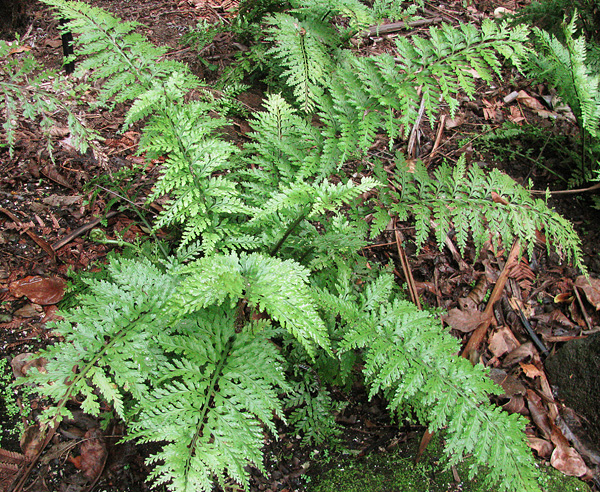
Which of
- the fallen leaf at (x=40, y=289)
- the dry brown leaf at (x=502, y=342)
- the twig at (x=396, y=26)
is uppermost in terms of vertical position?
the twig at (x=396, y=26)

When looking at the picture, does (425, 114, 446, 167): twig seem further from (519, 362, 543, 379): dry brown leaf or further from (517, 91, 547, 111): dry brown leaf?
(519, 362, 543, 379): dry brown leaf

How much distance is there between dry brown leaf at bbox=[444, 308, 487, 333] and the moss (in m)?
0.98

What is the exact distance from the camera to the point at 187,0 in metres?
4.77

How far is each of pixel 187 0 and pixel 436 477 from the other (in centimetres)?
503

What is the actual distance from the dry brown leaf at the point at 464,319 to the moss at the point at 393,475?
978 millimetres

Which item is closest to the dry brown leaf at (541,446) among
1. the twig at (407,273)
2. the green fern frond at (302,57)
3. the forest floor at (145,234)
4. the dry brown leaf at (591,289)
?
the forest floor at (145,234)

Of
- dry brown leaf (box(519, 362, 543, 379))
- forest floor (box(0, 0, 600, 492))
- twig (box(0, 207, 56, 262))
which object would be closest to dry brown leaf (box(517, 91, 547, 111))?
forest floor (box(0, 0, 600, 492))

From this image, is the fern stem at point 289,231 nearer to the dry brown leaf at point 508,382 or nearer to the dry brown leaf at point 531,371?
the dry brown leaf at point 508,382

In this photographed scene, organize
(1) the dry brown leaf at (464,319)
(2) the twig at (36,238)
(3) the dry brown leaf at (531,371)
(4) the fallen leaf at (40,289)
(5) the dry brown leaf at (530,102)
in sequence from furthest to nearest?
(5) the dry brown leaf at (530,102), (1) the dry brown leaf at (464,319), (3) the dry brown leaf at (531,371), (2) the twig at (36,238), (4) the fallen leaf at (40,289)

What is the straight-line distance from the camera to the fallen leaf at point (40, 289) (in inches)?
105

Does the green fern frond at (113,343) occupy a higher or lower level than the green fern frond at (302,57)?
lower

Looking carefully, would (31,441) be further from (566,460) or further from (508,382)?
(566,460)

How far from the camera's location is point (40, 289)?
270 centimetres

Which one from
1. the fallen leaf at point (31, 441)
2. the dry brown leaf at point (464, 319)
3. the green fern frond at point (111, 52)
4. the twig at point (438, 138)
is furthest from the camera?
the twig at point (438, 138)
